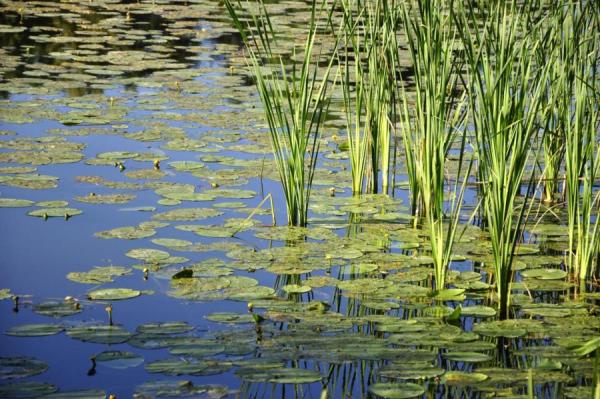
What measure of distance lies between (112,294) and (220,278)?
1.55 ft

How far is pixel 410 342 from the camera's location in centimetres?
383

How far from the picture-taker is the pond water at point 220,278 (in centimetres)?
353

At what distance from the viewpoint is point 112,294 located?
4.20 m

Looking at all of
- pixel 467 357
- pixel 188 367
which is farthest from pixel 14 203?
pixel 467 357

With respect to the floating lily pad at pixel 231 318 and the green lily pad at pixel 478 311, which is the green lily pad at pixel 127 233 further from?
the green lily pad at pixel 478 311

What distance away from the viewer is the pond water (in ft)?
11.6

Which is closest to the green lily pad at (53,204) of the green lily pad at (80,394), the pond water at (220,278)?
the pond water at (220,278)

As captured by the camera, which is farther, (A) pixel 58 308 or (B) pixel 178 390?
(A) pixel 58 308

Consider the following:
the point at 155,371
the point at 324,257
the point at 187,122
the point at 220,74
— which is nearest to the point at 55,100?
the point at 187,122

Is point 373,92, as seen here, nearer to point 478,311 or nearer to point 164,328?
point 478,311

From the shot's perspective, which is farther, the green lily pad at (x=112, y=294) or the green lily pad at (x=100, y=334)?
the green lily pad at (x=112, y=294)

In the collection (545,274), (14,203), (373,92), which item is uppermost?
(373,92)

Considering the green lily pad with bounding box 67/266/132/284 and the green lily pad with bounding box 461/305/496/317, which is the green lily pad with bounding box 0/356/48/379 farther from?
the green lily pad with bounding box 461/305/496/317

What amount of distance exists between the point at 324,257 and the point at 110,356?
145cm
